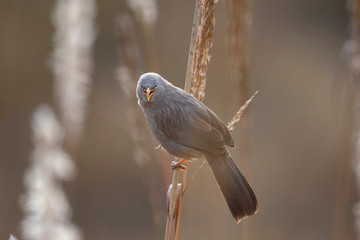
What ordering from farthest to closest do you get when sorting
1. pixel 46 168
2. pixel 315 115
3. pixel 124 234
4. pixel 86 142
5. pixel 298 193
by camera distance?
pixel 315 115, pixel 86 142, pixel 298 193, pixel 124 234, pixel 46 168

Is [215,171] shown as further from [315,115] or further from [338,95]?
[315,115]

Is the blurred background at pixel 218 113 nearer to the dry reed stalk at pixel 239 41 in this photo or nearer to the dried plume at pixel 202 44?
the dry reed stalk at pixel 239 41

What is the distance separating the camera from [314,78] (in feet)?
22.7

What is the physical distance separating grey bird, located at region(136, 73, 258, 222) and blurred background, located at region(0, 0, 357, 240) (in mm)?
2258

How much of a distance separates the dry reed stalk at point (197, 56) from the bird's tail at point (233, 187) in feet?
0.72

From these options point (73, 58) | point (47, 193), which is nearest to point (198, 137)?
point (47, 193)

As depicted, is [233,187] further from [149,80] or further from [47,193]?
[47,193]

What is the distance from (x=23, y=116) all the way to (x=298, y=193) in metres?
3.58

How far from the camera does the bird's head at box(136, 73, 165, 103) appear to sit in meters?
2.18

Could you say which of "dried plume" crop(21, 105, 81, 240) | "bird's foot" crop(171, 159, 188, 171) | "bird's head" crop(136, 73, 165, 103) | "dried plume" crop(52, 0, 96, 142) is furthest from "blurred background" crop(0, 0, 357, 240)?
"dried plume" crop(21, 105, 81, 240)

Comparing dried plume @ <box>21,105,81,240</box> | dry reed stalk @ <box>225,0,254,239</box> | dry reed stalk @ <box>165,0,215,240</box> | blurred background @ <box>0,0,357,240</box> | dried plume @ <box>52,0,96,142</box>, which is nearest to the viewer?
dry reed stalk @ <box>165,0,215,240</box>

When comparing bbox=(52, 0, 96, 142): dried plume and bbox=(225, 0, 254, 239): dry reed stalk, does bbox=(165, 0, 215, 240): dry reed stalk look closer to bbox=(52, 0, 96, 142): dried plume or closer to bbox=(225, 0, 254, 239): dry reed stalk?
bbox=(225, 0, 254, 239): dry reed stalk

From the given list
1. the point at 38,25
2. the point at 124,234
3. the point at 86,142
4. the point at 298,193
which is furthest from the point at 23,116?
the point at 298,193

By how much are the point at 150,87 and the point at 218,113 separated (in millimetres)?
3573
